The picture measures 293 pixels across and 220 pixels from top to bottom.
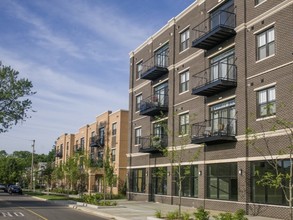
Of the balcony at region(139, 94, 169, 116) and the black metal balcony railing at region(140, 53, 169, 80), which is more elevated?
the black metal balcony railing at region(140, 53, 169, 80)

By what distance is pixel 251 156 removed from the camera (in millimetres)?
25328

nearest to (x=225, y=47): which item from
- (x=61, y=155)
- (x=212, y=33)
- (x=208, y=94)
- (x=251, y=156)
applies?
(x=212, y=33)

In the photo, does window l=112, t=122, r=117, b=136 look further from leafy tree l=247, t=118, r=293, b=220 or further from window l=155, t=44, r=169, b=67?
leafy tree l=247, t=118, r=293, b=220

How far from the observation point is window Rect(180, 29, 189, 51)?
1360 inches

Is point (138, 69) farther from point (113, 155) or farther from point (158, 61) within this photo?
point (113, 155)

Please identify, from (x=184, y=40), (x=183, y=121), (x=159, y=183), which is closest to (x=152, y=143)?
(x=159, y=183)

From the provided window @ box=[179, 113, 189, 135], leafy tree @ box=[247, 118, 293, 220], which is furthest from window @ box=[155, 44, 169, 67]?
leafy tree @ box=[247, 118, 293, 220]

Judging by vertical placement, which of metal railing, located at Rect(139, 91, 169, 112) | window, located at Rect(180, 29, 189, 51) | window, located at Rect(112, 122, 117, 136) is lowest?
window, located at Rect(112, 122, 117, 136)

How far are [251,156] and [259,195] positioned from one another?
223 cm

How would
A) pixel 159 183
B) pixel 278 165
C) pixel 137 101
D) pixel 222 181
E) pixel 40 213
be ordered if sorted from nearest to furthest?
pixel 278 165, pixel 40 213, pixel 222 181, pixel 159 183, pixel 137 101

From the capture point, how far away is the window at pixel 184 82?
34.0 metres

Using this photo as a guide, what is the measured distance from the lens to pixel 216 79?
28.4 metres

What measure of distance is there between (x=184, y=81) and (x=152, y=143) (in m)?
6.12

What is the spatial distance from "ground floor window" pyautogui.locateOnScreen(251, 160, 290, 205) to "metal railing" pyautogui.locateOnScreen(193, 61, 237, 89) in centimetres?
578
